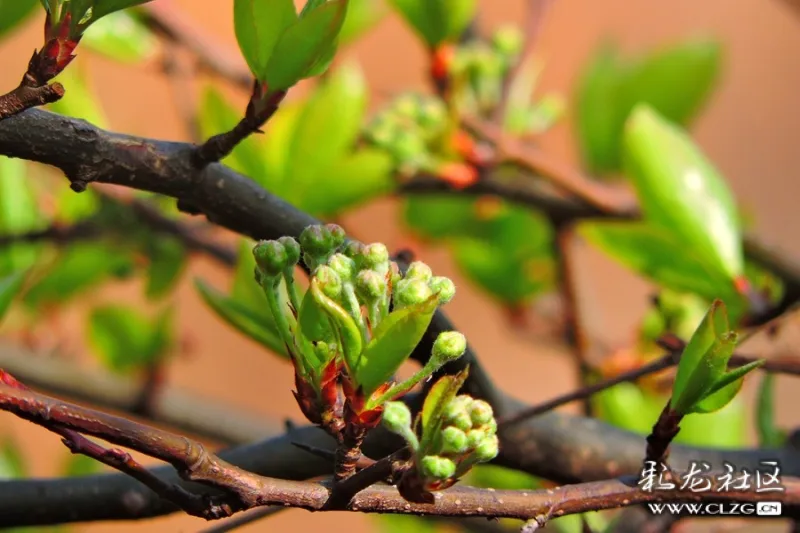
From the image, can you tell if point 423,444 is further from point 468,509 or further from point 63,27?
point 63,27

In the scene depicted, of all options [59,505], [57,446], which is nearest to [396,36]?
[57,446]

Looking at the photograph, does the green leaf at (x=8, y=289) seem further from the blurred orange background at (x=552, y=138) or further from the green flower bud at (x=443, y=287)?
the blurred orange background at (x=552, y=138)

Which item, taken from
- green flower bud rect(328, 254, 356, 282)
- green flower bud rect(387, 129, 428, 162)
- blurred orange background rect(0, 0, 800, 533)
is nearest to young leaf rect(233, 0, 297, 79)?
green flower bud rect(328, 254, 356, 282)

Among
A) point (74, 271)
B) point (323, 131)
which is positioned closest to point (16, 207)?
point (74, 271)

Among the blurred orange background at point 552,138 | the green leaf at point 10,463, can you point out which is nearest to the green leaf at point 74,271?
the green leaf at point 10,463

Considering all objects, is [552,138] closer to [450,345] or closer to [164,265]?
[164,265]

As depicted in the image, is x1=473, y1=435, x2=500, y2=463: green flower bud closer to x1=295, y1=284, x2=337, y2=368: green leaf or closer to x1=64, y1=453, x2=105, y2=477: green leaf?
x1=295, y1=284, x2=337, y2=368: green leaf
